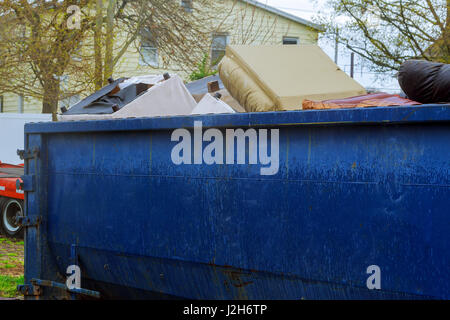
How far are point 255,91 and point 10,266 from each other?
4.39 meters

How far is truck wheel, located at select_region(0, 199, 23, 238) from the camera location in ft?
31.6

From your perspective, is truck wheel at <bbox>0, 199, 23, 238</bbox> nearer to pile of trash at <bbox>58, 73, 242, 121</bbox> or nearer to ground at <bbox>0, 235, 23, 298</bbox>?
ground at <bbox>0, 235, 23, 298</bbox>

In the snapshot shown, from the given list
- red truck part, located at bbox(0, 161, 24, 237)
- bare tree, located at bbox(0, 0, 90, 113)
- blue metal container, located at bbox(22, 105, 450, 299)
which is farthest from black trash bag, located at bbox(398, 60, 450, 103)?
bare tree, located at bbox(0, 0, 90, 113)

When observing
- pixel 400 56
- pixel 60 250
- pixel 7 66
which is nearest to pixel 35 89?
pixel 7 66

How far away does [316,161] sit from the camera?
274cm

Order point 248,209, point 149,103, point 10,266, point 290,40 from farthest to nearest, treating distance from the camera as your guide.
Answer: point 290,40, point 10,266, point 149,103, point 248,209

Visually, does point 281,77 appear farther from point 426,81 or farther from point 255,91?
point 426,81

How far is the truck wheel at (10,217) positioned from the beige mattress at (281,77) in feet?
21.5

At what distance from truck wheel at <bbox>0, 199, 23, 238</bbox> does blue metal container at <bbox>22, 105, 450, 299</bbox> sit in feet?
19.0

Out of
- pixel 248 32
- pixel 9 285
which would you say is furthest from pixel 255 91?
pixel 248 32

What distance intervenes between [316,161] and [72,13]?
1202 cm

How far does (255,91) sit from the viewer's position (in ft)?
11.8

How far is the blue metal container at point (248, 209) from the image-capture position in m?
2.46

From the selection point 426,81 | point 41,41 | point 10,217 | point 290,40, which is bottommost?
point 10,217
